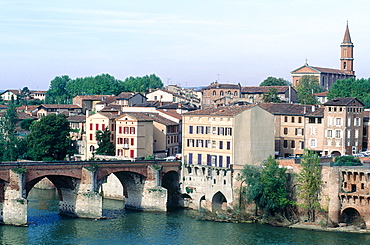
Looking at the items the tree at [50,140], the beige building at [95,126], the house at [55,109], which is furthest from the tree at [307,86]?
the tree at [50,140]

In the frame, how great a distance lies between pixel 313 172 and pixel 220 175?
40.5 ft

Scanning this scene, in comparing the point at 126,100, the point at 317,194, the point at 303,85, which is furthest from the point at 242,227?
the point at 303,85

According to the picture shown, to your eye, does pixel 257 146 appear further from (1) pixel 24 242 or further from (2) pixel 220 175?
(1) pixel 24 242

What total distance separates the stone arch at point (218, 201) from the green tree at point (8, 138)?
37.9 metres

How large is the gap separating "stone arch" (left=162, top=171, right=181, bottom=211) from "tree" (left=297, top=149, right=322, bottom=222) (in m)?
17.8

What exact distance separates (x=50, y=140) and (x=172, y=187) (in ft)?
87.8

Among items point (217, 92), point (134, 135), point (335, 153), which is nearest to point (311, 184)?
point (335, 153)

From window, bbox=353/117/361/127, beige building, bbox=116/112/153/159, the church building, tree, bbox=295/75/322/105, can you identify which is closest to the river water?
beige building, bbox=116/112/153/159

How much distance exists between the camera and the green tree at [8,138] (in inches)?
4093

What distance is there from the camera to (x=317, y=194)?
70562mm

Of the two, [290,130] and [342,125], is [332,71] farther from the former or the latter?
[342,125]

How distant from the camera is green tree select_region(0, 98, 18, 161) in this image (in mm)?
103969

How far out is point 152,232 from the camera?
68.0 metres

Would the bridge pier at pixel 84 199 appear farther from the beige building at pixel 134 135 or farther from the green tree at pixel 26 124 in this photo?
the green tree at pixel 26 124
